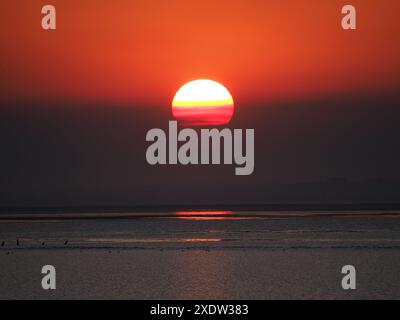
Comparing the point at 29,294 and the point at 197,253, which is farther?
the point at 197,253

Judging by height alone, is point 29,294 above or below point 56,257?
below

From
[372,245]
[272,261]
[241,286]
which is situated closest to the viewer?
[241,286]

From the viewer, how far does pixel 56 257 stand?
31.5m

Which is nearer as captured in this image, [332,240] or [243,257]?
[243,257]

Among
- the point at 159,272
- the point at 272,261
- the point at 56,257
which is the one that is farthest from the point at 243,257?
the point at 56,257
